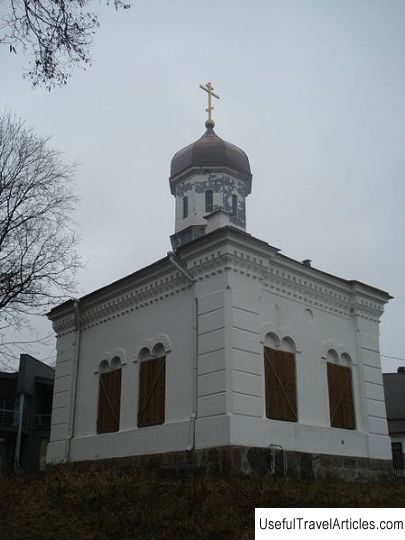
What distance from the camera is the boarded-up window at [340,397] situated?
52.2 ft

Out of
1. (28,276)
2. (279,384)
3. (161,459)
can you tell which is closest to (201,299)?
(279,384)

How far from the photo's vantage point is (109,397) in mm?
16984

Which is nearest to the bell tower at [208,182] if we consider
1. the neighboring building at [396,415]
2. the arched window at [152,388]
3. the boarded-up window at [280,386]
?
the arched window at [152,388]

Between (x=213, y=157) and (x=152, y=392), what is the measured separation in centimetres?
830

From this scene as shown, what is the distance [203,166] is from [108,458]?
940cm

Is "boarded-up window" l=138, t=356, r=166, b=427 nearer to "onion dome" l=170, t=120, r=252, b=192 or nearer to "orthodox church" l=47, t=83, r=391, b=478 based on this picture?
"orthodox church" l=47, t=83, r=391, b=478

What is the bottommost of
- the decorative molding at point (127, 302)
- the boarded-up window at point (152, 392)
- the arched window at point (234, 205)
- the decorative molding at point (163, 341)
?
the boarded-up window at point (152, 392)

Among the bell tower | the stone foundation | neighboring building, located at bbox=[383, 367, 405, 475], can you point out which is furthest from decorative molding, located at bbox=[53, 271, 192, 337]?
neighboring building, located at bbox=[383, 367, 405, 475]

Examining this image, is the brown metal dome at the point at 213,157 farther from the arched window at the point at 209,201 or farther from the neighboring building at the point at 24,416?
the neighboring building at the point at 24,416

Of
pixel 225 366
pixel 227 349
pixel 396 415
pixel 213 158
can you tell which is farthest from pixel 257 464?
pixel 396 415

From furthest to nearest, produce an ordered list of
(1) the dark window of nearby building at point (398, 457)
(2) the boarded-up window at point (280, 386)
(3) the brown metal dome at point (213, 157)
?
(1) the dark window of nearby building at point (398, 457)
(3) the brown metal dome at point (213, 157)
(2) the boarded-up window at point (280, 386)

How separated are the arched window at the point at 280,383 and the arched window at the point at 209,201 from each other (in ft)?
19.6

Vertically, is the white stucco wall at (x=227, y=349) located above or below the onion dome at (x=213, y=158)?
below

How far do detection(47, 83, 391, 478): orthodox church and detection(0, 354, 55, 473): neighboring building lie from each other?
1296 cm
